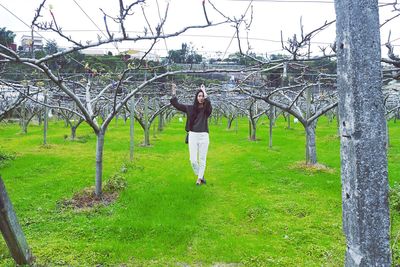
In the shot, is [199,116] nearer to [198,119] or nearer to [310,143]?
[198,119]

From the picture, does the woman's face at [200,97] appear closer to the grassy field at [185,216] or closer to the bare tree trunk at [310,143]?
the grassy field at [185,216]

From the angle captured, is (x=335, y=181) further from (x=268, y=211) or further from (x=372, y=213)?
(x=372, y=213)

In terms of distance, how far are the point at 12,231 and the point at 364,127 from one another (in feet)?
10.2

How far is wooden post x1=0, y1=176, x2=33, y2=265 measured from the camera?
10.6ft

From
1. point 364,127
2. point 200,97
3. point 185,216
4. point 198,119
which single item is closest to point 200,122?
point 198,119

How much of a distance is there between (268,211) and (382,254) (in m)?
4.45

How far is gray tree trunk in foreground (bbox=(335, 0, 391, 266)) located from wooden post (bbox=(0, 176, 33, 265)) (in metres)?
2.88

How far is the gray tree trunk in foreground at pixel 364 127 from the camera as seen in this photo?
1.47 m

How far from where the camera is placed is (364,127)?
4.84 ft

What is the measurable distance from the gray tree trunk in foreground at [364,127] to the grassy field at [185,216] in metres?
2.57

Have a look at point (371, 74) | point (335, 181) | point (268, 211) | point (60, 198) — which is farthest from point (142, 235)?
point (335, 181)

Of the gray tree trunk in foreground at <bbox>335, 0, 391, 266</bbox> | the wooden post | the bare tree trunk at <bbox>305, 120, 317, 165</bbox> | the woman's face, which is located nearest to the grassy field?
the wooden post

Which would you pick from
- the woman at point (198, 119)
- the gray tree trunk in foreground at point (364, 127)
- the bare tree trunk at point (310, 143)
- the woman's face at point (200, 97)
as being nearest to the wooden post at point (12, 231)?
the gray tree trunk in foreground at point (364, 127)

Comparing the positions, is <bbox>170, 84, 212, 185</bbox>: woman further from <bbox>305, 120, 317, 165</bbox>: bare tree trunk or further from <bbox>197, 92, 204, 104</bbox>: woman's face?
<bbox>305, 120, 317, 165</bbox>: bare tree trunk
